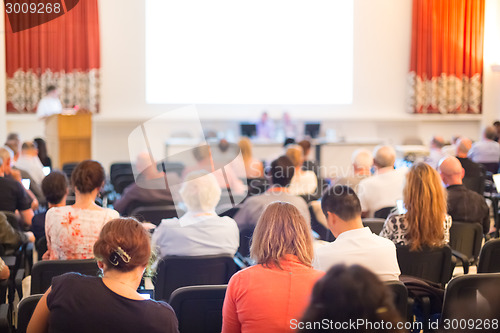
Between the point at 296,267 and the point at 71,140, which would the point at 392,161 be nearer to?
the point at 296,267

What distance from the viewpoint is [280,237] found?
246 cm

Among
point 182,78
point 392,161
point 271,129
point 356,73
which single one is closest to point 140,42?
point 182,78

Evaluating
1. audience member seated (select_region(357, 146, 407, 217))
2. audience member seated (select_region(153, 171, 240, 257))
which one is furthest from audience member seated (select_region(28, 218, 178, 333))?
audience member seated (select_region(357, 146, 407, 217))

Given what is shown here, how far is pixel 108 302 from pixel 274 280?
2.09 ft

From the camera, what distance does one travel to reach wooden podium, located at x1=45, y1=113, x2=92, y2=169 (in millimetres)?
8859

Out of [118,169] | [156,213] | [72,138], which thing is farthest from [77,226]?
[72,138]

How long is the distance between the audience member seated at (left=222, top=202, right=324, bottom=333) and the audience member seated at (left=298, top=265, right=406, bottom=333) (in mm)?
879

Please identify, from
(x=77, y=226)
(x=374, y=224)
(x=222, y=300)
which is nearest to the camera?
(x=222, y=300)

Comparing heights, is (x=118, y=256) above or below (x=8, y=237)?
above

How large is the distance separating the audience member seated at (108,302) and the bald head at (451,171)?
9.74 ft

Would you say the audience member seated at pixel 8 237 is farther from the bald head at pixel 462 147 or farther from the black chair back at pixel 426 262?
the bald head at pixel 462 147

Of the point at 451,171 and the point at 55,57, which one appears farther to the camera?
the point at 55,57

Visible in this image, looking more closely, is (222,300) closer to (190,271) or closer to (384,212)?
(190,271)

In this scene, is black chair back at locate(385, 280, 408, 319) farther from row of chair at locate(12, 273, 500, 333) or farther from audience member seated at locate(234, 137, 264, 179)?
audience member seated at locate(234, 137, 264, 179)
